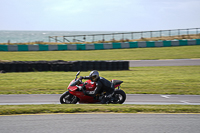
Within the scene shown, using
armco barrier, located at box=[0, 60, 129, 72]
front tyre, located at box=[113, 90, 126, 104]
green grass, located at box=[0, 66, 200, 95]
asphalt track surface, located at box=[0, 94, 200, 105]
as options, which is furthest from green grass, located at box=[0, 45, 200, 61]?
front tyre, located at box=[113, 90, 126, 104]

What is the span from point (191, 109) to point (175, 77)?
8580 mm

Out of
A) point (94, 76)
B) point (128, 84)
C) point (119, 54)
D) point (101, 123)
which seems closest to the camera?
point (101, 123)

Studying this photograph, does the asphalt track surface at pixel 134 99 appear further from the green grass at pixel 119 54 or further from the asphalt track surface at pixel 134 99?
the green grass at pixel 119 54

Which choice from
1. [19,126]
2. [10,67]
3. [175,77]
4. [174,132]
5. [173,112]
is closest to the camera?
[174,132]

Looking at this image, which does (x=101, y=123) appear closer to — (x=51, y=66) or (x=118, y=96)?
(x=118, y=96)

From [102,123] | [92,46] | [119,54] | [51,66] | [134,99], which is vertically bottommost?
[134,99]

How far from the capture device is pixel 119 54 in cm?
2944

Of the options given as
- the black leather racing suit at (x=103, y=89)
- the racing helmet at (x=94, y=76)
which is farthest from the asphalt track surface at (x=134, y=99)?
the racing helmet at (x=94, y=76)

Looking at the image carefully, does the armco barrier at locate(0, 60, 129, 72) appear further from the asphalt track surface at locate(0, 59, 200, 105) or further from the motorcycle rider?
the motorcycle rider

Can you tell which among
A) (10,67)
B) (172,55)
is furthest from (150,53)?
(10,67)

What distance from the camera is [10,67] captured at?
740 inches

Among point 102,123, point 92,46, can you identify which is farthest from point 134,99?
point 92,46

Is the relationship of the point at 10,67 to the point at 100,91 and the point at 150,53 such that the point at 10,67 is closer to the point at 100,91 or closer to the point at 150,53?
the point at 100,91

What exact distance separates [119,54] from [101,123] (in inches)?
917
